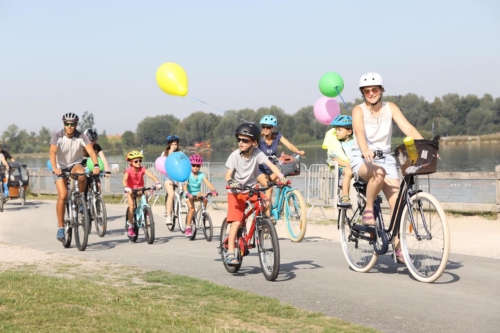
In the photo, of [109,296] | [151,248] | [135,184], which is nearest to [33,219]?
[135,184]

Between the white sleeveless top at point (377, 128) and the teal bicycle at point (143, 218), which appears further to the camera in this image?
the teal bicycle at point (143, 218)

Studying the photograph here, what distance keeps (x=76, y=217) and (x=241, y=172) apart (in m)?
4.46

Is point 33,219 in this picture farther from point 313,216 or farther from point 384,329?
point 384,329

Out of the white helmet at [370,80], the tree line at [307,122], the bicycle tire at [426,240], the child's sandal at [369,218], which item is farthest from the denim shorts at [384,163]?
the tree line at [307,122]

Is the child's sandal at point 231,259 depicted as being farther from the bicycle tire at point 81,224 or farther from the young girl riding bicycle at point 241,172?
the bicycle tire at point 81,224

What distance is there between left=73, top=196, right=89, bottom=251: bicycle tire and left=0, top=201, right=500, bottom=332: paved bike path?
0.16m

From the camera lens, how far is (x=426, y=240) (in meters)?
8.13

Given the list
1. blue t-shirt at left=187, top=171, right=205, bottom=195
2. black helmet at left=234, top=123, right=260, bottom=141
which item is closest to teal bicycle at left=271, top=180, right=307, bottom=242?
blue t-shirt at left=187, top=171, right=205, bottom=195

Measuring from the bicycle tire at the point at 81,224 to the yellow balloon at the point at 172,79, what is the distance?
5.00m

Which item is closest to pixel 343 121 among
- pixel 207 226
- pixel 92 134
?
pixel 207 226

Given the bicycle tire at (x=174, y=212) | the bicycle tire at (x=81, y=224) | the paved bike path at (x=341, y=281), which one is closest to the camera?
the paved bike path at (x=341, y=281)

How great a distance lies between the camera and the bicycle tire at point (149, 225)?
1337 cm

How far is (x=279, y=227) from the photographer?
16.5 meters

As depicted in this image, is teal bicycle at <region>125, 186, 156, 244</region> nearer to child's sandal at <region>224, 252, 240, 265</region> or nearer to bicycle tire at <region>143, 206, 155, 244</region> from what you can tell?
bicycle tire at <region>143, 206, 155, 244</region>
